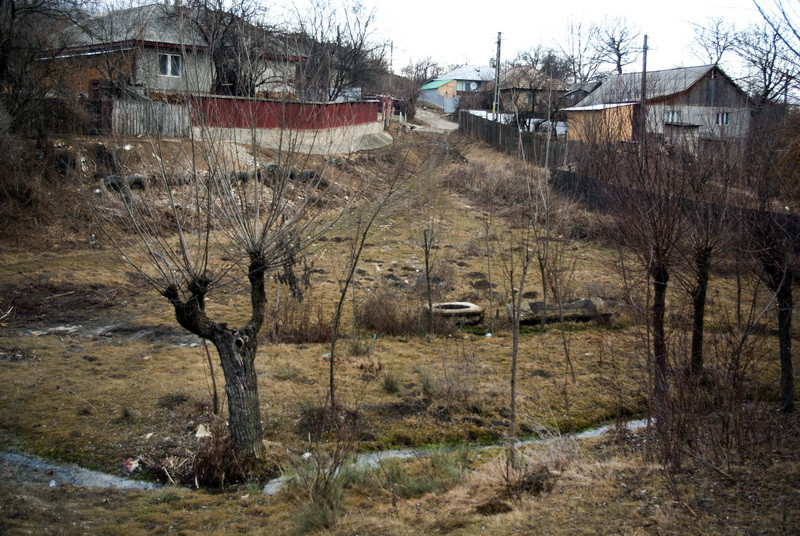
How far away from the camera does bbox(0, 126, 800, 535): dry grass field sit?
17.1 ft

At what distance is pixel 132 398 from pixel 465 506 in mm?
4956

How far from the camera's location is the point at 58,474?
672 centimetres

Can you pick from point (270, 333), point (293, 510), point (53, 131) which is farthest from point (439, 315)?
point (53, 131)

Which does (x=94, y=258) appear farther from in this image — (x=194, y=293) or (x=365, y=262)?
(x=194, y=293)

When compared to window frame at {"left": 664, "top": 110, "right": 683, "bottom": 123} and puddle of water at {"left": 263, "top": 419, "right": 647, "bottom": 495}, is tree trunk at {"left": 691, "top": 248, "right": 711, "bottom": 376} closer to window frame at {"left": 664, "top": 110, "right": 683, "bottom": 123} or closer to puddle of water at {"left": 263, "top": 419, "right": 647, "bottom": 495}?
puddle of water at {"left": 263, "top": 419, "right": 647, "bottom": 495}

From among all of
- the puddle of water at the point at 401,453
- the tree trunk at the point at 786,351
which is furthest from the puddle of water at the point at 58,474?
the tree trunk at the point at 786,351

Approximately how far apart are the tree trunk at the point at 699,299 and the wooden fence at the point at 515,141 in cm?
763

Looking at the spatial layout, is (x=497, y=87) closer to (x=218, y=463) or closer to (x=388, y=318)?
(x=388, y=318)

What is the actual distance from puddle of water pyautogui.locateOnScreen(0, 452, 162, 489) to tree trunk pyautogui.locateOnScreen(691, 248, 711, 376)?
6333mm

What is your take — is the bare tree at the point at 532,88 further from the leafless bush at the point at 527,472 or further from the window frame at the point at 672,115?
the leafless bush at the point at 527,472

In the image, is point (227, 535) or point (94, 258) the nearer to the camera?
point (227, 535)

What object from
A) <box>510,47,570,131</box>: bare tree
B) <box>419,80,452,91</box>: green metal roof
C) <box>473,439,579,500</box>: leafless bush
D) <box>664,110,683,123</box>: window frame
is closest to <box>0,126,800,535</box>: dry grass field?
<box>473,439,579,500</box>: leafless bush

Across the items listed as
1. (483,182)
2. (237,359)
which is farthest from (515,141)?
(237,359)

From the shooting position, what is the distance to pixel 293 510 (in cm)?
579
